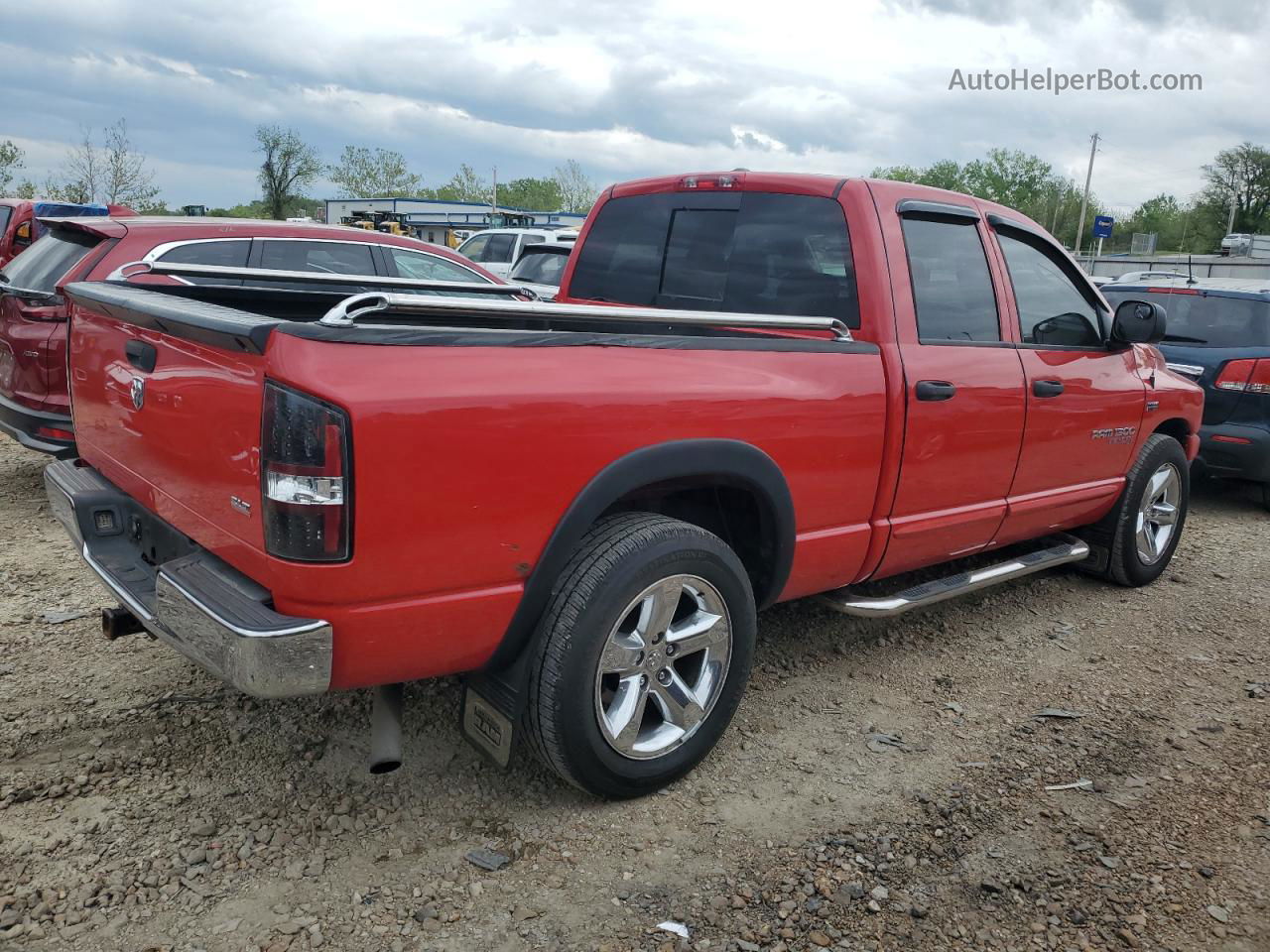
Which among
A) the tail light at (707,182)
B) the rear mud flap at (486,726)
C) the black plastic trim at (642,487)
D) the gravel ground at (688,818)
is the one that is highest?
the tail light at (707,182)

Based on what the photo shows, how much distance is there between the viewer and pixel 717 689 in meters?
3.10

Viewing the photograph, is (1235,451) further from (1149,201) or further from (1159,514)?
(1149,201)

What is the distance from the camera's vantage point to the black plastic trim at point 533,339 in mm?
2219

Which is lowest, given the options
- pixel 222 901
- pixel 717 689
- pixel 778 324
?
pixel 222 901

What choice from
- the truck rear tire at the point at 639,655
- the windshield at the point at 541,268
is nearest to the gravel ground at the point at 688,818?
the truck rear tire at the point at 639,655

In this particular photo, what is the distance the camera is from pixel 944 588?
Result: 3.95 metres

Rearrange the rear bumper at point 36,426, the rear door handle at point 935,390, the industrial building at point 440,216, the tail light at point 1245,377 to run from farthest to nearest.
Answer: the industrial building at point 440,216
the tail light at point 1245,377
the rear bumper at point 36,426
the rear door handle at point 935,390

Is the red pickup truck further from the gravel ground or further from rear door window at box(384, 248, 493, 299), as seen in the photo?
rear door window at box(384, 248, 493, 299)

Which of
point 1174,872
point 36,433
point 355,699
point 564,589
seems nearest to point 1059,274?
point 1174,872

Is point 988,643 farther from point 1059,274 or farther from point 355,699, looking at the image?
point 355,699

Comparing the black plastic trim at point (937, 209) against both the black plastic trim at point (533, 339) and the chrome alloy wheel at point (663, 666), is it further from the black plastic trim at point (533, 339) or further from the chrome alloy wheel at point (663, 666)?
the chrome alloy wheel at point (663, 666)

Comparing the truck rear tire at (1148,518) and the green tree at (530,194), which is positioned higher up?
the green tree at (530,194)

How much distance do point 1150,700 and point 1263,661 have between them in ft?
2.94

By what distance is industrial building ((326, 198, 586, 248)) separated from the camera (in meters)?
48.4
